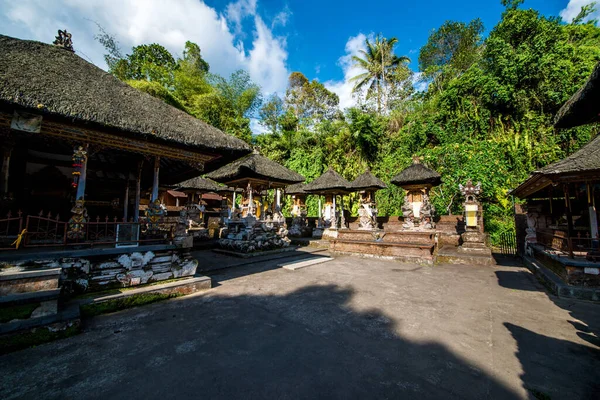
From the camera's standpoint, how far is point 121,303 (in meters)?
4.55

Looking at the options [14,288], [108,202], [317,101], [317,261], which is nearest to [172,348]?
[14,288]

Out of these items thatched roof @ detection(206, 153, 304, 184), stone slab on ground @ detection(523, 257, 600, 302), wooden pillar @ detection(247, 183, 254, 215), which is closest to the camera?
stone slab on ground @ detection(523, 257, 600, 302)

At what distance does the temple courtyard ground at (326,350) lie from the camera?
2.44 meters

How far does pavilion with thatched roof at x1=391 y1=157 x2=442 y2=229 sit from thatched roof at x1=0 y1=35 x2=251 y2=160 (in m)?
10.5

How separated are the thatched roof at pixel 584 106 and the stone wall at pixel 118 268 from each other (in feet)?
30.3

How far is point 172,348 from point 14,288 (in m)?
2.70

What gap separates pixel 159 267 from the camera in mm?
5477

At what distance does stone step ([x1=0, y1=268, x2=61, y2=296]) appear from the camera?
3578 millimetres

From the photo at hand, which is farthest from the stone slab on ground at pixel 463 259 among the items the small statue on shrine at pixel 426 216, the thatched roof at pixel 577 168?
the thatched roof at pixel 577 168

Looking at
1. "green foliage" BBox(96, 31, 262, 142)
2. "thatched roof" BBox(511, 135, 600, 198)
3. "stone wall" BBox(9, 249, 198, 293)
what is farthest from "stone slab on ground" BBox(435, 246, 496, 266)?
"green foliage" BBox(96, 31, 262, 142)

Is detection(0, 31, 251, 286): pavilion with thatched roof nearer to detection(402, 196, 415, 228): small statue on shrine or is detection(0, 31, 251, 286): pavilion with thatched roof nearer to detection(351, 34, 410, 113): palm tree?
detection(402, 196, 415, 228): small statue on shrine

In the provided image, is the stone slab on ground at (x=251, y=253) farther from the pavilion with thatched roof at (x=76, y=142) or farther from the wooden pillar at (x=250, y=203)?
the pavilion with thatched roof at (x=76, y=142)

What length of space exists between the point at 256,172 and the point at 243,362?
30.9ft

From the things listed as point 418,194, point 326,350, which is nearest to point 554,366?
point 326,350
